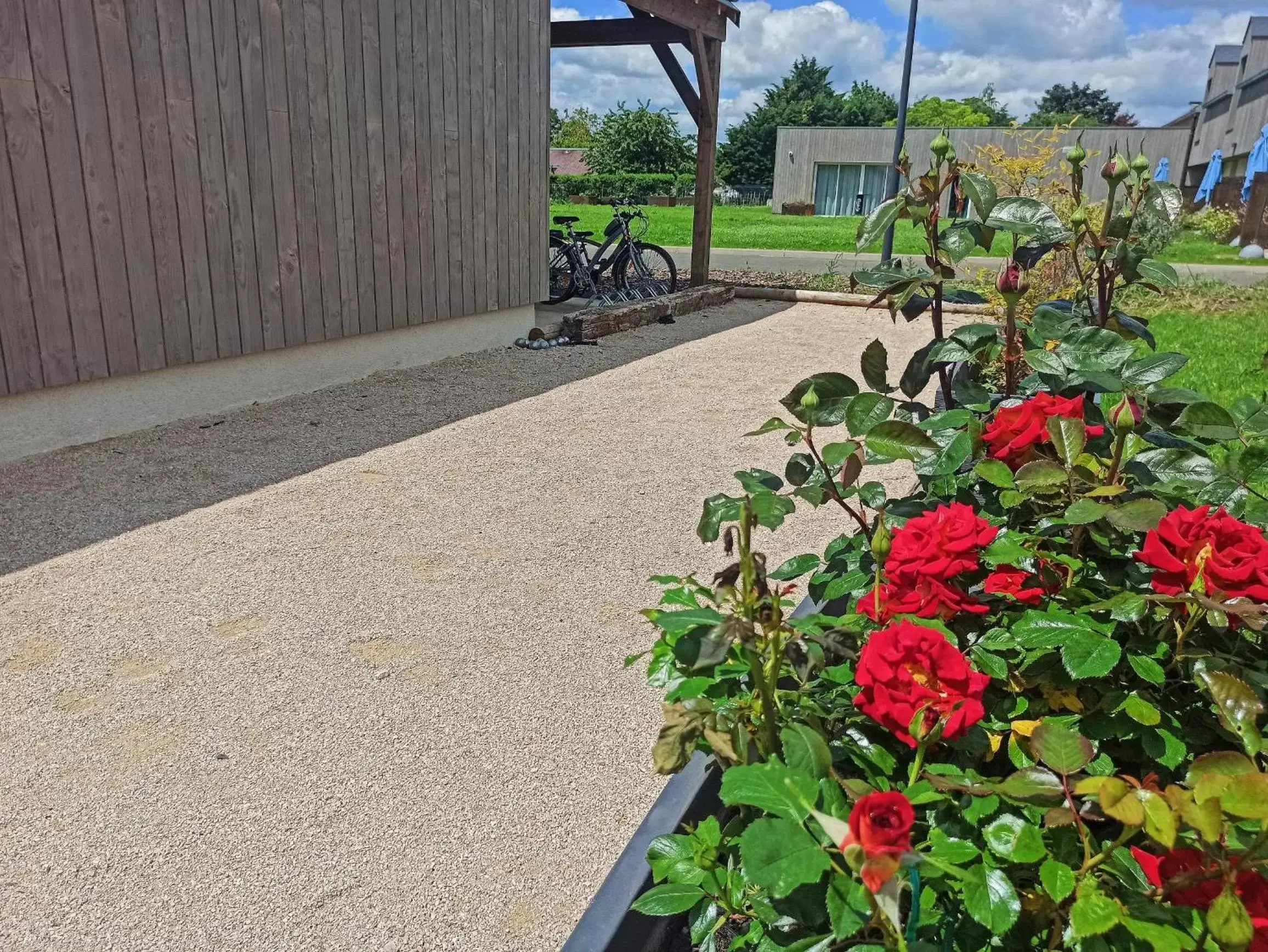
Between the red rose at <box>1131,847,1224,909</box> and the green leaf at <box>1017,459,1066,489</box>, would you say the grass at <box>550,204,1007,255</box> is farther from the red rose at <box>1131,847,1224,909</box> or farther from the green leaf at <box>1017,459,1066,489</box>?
the red rose at <box>1131,847,1224,909</box>

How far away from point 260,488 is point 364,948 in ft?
8.62

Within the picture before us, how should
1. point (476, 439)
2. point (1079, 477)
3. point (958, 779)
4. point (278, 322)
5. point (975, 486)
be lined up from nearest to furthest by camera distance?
point (958, 779), point (1079, 477), point (975, 486), point (476, 439), point (278, 322)

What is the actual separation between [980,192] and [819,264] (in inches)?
524

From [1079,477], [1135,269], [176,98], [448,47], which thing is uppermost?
[448,47]

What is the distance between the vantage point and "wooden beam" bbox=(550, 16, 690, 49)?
926cm

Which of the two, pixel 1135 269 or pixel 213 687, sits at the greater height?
pixel 1135 269

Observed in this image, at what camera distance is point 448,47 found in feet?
20.5

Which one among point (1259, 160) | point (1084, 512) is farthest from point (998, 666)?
point (1259, 160)

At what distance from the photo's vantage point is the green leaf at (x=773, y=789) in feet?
2.62

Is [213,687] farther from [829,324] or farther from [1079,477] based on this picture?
[829,324]

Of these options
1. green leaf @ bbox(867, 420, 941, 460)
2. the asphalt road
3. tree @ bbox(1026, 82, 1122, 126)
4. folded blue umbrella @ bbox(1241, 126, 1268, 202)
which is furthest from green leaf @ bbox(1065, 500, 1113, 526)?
tree @ bbox(1026, 82, 1122, 126)

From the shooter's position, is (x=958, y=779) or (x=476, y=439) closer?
→ (x=958, y=779)

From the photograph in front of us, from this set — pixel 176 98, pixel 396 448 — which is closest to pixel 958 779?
pixel 396 448

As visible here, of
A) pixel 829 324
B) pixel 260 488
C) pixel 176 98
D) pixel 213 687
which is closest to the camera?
pixel 213 687
